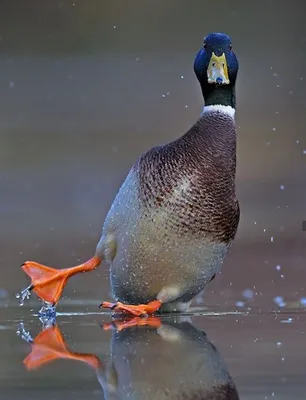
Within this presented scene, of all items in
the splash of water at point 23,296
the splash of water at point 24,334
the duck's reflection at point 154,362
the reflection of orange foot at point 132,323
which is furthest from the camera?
the splash of water at point 23,296

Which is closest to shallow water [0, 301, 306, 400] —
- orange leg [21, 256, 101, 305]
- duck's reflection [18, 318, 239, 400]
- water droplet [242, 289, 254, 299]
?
duck's reflection [18, 318, 239, 400]

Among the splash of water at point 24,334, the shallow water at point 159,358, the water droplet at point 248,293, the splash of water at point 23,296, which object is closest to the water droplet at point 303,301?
the water droplet at point 248,293

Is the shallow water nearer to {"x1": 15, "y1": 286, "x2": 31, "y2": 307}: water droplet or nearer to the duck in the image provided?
the duck

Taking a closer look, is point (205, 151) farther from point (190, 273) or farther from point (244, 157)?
point (244, 157)

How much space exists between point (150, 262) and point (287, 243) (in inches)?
110

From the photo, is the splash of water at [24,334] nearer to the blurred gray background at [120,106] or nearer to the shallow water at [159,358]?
the shallow water at [159,358]

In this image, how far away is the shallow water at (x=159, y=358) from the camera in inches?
119

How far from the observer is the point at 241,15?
11969mm

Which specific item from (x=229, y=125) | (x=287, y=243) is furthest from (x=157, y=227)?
(x=287, y=243)

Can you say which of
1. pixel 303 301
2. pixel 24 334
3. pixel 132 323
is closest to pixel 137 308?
pixel 132 323

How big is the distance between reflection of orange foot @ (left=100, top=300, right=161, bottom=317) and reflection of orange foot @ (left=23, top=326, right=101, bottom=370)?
42cm

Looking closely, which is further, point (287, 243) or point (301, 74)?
point (301, 74)

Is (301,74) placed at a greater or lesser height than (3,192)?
greater

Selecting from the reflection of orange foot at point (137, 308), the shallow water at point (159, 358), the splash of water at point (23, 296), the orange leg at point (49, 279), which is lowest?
the shallow water at point (159, 358)
